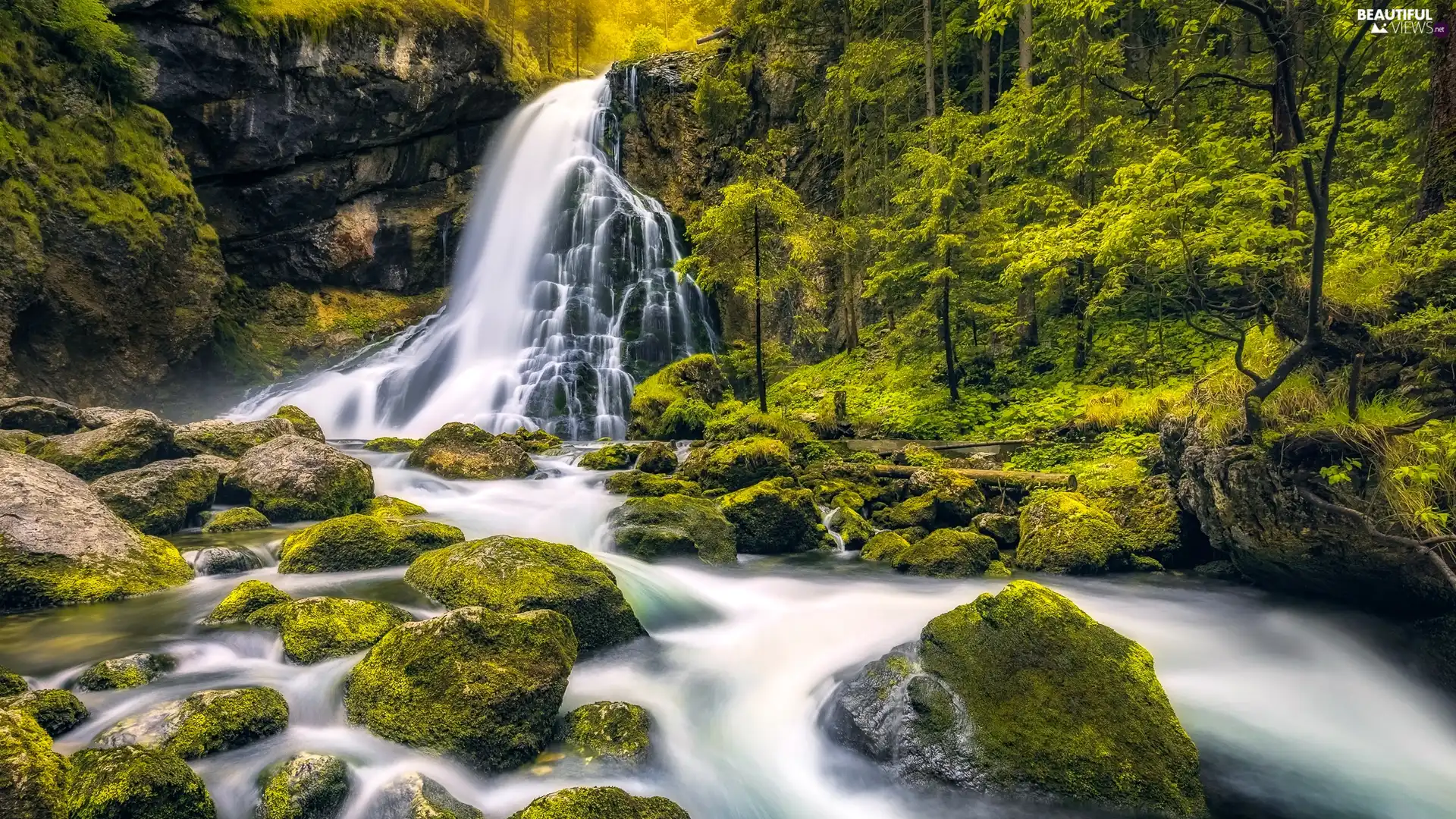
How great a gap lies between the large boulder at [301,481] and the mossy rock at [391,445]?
17.9 ft

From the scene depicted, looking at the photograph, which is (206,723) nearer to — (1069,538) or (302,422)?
(1069,538)

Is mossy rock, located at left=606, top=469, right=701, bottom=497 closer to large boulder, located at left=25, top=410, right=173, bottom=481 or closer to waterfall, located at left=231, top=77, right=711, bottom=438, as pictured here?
large boulder, located at left=25, top=410, right=173, bottom=481

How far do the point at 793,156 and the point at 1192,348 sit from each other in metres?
19.0

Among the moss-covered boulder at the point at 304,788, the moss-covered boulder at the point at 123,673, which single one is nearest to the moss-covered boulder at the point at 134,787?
the moss-covered boulder at the point at 304,788

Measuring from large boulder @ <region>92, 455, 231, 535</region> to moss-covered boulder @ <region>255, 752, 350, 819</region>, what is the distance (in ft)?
23.5

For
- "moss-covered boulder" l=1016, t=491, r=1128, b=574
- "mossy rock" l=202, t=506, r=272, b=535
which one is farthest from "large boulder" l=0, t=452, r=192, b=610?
"moss-covered boulder" l=1016, t=491, r=1128, b=574

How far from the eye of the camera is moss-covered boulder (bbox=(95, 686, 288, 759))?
383 centimetres

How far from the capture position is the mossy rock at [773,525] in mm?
9977

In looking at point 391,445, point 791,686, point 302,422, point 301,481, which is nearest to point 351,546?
point 301,481

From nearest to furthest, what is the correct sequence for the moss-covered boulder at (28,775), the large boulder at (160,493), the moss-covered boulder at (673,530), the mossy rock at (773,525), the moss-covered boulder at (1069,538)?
1. the moss-covered boulder at (28,775)
2. the moss-covered boulder at (1069,538)
3. the large boulder at (160,493)
4. the moss-covered boulder at (673,530)
5. the mossy rock at (773,525)

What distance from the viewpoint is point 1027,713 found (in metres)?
4.28

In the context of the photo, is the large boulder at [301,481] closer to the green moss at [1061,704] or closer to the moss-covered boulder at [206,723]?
the moss-covered boulder at [206,723]

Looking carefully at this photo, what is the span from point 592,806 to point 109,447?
38.9 feet

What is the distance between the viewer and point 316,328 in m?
26.6
